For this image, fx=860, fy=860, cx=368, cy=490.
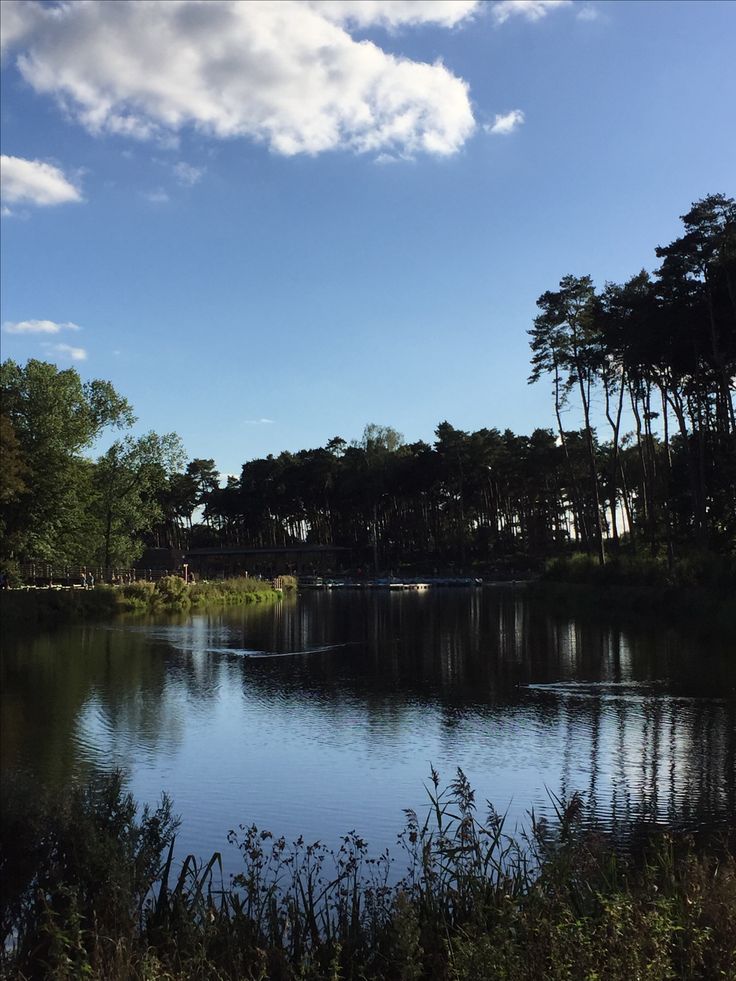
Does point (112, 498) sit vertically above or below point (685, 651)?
above

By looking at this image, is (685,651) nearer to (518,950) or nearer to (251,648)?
(251,648)

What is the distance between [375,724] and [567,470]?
69.1m

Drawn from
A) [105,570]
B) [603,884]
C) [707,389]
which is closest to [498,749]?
[603,884]

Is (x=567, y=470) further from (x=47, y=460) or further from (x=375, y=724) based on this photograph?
(x=375, y=724)

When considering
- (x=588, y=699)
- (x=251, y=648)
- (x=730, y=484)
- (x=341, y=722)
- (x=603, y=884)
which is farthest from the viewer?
(x=730, y=484)

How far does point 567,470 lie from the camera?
81.4 m

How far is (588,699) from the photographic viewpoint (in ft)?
57.0

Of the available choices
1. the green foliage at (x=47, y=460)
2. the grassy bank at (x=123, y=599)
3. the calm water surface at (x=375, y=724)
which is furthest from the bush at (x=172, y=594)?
the calm water surface at (x=375, y=724)

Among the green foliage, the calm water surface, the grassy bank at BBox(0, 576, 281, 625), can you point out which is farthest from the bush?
the calm water surface

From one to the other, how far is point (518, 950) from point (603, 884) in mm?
1662

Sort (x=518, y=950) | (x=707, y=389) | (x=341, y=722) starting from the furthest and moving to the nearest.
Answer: (x=707, y=389) → (x=341, y=722) → (x=518, y=950)

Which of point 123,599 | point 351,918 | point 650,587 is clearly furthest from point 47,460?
point 351,918

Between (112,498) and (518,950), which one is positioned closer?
(518,950)

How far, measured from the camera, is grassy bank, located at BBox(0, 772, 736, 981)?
443 cm
